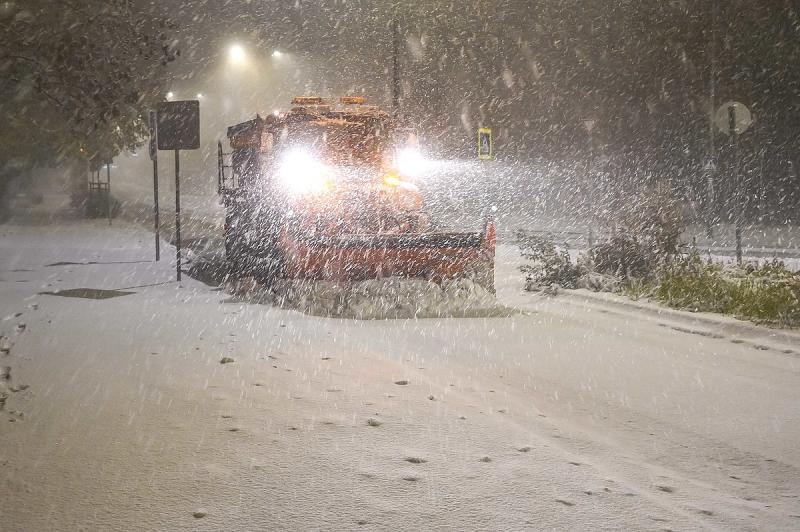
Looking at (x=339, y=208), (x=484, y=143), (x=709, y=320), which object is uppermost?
(x=484, y=143)

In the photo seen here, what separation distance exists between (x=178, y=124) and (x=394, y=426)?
1109 cm

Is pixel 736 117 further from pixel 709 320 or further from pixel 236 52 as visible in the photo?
pixel 236 52

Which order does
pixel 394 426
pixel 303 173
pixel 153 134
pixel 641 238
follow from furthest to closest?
1. pixel 153 134
2. pixel 641 238
3. pixel 303 173
4. pixel 394 426

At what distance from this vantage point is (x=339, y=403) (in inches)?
271

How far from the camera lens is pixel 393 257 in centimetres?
1253

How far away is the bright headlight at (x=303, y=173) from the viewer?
43.8 ft

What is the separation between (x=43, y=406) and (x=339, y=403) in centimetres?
220

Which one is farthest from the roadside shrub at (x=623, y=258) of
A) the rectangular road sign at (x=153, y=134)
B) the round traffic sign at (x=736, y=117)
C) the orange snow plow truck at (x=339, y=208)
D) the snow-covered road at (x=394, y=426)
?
the rectangular road sign at (x=153, y=134)

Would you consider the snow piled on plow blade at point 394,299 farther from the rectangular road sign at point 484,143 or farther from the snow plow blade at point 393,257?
the rectangular road sign at point 484,143

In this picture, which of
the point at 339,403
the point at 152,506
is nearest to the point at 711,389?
the point at 339,403

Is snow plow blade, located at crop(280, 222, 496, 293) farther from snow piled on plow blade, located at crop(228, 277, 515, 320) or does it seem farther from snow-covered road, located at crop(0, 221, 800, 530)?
snow-covered road, located at crop(0, 221, 800, 530)

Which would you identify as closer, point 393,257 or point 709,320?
point 709,320

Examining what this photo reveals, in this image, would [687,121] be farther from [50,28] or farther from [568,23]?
[50,28]

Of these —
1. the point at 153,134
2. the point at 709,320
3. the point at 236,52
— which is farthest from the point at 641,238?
the point at 236,52
